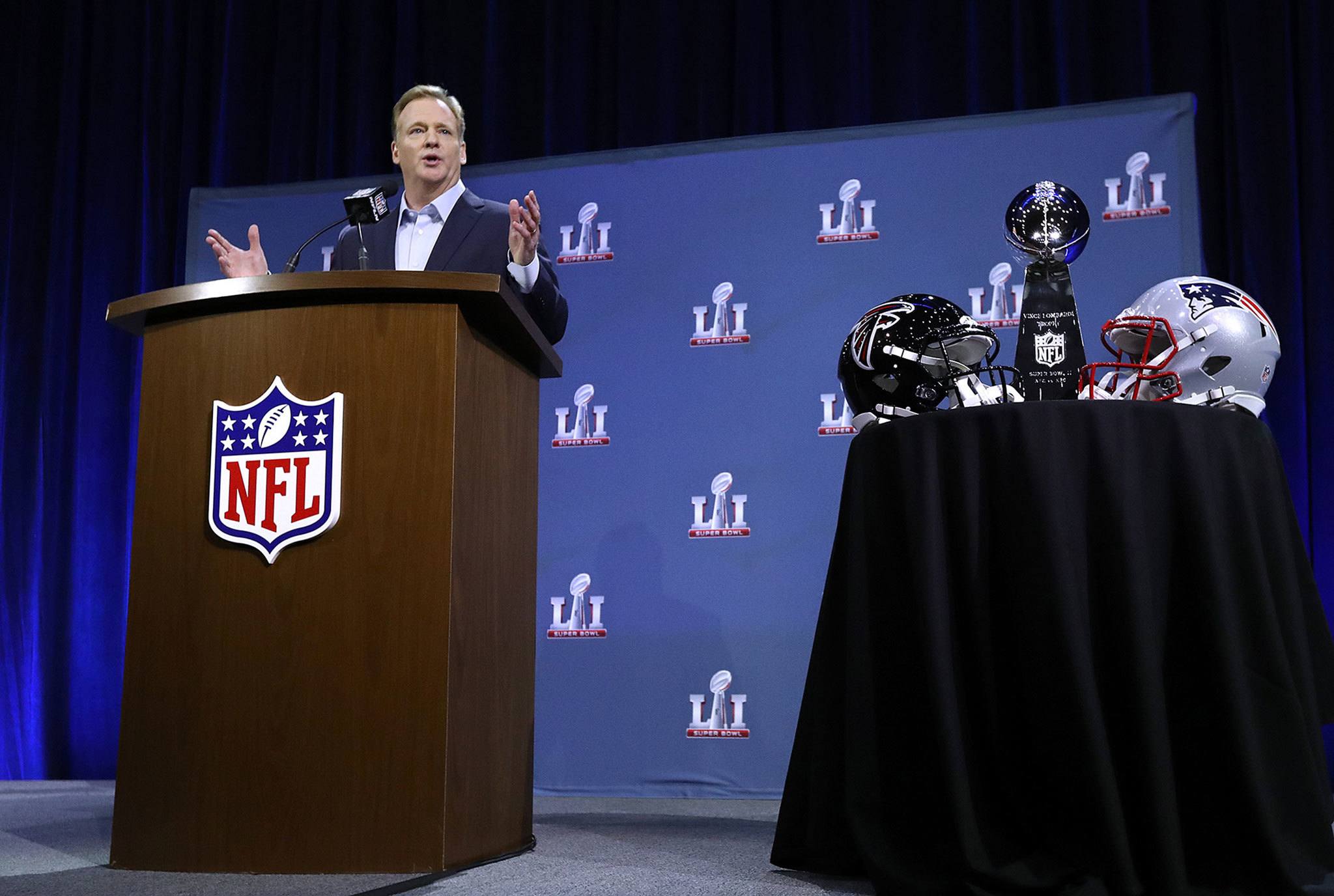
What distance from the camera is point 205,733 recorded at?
182cm

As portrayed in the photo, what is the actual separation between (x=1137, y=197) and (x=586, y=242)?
5.78ft

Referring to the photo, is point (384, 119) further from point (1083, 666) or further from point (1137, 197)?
point (1083, 666)

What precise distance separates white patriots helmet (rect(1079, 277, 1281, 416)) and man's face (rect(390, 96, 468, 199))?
1646 millimetres

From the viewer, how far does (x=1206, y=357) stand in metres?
1.95

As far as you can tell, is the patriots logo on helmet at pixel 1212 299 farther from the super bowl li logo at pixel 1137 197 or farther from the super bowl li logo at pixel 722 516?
the super bowl li logo at pixel 722 516

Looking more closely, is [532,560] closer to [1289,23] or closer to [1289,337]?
[1289,337]

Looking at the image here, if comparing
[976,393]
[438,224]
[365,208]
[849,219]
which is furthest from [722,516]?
[365,208]

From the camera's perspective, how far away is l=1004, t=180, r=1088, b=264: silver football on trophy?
6.48ft

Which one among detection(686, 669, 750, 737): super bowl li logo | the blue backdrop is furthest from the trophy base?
detection(686, 669, 750, 737): super bowl li logo

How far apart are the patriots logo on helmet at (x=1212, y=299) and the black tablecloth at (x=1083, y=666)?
30 cm

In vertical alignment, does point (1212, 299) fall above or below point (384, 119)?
below

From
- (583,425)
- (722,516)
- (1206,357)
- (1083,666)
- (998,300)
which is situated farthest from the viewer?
(583,425)

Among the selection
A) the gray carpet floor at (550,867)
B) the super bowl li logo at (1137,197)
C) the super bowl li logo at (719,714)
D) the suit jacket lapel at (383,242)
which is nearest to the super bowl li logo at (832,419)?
the super bowl li logo at (719,714)

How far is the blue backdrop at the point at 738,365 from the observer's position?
136 inches
